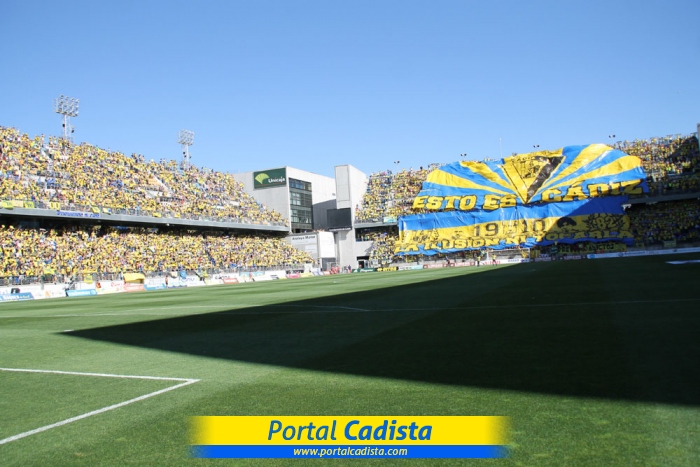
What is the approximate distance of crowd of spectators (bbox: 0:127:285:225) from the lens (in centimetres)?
4466

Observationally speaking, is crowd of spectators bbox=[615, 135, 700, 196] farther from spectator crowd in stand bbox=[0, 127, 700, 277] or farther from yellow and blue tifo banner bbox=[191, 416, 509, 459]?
yellow and blue tifo banner bbox=[191, 416, 509, 459]

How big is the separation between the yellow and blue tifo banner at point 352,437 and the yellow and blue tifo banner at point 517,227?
6133cm

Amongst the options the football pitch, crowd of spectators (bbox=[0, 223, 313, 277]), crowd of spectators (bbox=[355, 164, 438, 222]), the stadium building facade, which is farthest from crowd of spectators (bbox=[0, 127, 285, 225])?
the football pitch

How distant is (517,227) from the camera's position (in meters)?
65.5

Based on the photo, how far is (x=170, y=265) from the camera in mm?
51469

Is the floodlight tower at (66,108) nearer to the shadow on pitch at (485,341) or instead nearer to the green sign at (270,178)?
the green sign at (270,178)

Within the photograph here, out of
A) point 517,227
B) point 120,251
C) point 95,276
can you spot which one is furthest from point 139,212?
point 517,227

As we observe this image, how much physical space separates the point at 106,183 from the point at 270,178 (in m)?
30.3

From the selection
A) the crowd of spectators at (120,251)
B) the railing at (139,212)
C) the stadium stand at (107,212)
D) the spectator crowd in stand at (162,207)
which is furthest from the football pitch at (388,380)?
the railing at (139,212)

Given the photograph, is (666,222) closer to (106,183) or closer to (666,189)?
(666,189)

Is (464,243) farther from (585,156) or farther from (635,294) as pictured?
(635,294)

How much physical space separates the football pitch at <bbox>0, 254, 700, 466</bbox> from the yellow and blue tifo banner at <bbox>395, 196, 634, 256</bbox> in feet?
175

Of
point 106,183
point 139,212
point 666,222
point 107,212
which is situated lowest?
point 666,222

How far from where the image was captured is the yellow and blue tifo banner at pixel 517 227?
60.0 m
